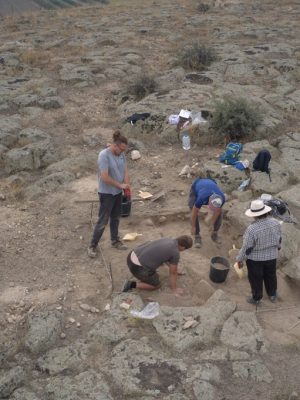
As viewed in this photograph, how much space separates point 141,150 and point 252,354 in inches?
214

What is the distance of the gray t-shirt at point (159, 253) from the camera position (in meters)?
5.62

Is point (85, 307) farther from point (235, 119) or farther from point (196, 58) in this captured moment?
point (196, 58)

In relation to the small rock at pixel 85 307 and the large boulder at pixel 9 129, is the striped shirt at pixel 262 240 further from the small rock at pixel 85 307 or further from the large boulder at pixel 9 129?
the large boulder at pixel 9 129

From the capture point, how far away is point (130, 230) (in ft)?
23.9

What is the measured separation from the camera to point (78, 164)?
29.5 feet

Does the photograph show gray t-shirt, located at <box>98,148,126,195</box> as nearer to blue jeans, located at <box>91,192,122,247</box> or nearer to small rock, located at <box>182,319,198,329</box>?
blue jeans, located at <box>91,192,122,247</box>

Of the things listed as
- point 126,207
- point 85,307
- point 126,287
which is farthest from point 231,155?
point 85,307

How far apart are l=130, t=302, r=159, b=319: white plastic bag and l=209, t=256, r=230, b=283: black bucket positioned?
0.94 m

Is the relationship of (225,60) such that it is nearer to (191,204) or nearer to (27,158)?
(27,158)

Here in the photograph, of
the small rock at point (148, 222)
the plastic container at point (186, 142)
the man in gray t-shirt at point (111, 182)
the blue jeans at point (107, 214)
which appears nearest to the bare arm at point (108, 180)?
the man in gray t-shirt at point (111, 182)

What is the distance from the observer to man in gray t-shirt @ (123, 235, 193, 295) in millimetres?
5621

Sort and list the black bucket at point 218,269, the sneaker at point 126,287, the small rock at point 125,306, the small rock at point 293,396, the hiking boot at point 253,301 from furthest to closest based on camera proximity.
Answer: the black bucket at point 218,269 → the sneaker at point 126,287 → the hiking boot at point 253,301 → the small rock at point 125,306 → the small rock at point 293,396

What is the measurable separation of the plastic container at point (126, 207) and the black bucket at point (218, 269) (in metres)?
1.77

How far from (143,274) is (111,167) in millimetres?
1444
